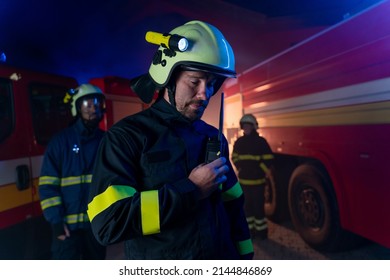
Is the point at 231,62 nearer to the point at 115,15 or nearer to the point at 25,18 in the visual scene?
the point at 115,15

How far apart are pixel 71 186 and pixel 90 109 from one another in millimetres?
567

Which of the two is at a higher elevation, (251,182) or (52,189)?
(52,189)

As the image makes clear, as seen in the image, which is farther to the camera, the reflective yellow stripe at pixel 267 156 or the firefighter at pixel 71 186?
the reflective yellow stripe at pixel 267 156

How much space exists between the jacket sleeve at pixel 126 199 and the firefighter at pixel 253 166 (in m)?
1.94

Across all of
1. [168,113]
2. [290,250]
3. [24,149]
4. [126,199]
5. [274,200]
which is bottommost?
[290,250]

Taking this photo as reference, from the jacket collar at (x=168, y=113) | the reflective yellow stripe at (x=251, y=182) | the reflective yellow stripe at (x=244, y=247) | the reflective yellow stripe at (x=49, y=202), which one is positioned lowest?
the reflective yellow stripe at (x=251, y=182)

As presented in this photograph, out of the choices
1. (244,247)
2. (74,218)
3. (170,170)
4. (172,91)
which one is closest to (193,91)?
(172,91)

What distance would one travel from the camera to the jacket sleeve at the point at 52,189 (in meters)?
1.92

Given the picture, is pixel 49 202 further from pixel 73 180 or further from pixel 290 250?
pixel 290 250

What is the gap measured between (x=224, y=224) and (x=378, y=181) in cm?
122

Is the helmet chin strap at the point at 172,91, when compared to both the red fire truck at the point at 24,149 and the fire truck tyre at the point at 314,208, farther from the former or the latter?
the fire truck tyre at the point at 314,208

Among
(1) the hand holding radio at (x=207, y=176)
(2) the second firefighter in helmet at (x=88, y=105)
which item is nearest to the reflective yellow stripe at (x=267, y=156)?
(2) the second firefighter in helmet at (x=88, y=105)

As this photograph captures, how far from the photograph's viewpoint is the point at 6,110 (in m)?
2.15

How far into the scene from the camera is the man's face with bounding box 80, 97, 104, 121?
7.01 feet
